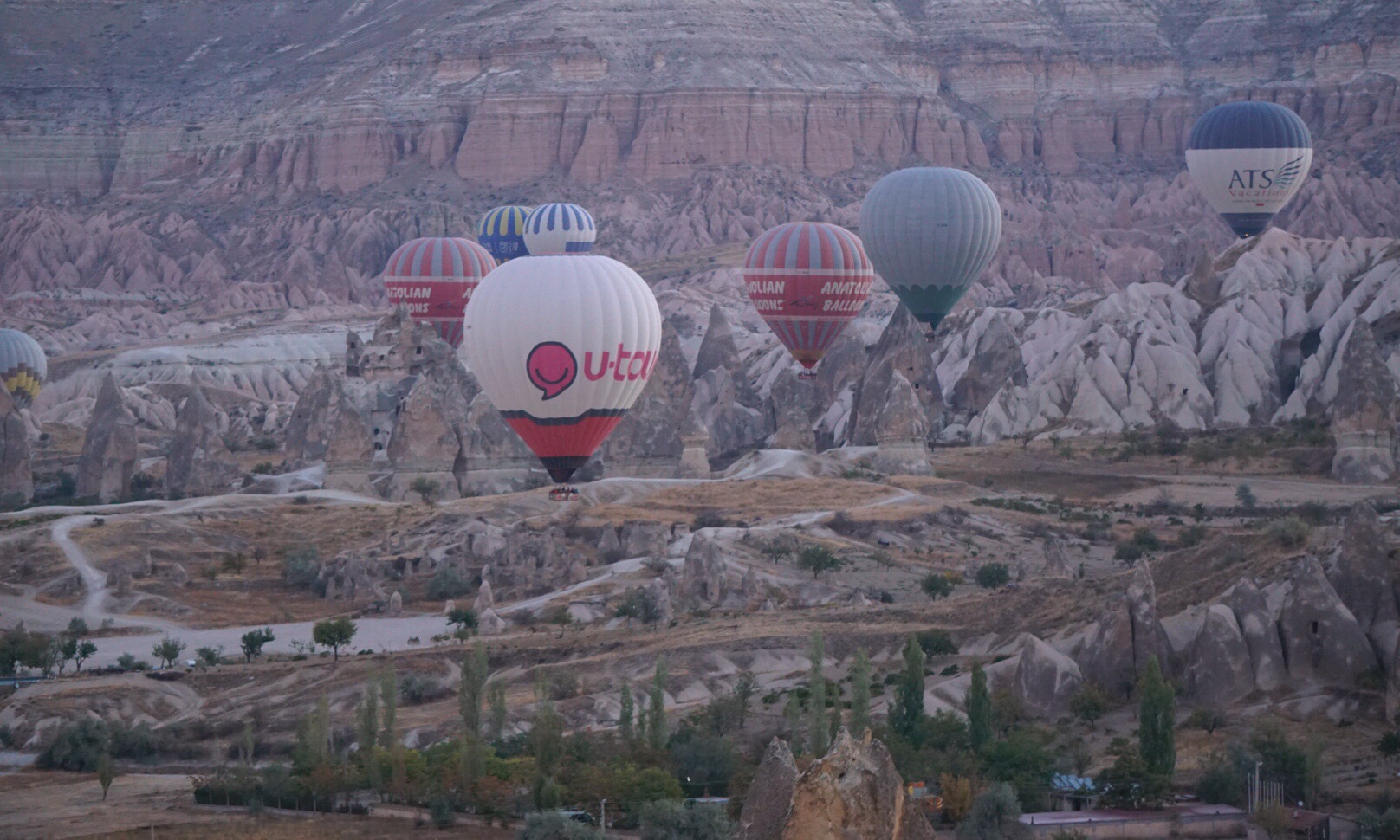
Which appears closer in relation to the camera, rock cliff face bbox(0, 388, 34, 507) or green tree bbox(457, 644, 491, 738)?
green tree bbox(457, 644, 491, 738)

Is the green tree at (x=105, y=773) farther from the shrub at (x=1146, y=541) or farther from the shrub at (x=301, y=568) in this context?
the shrub at (x=1146, y=541)

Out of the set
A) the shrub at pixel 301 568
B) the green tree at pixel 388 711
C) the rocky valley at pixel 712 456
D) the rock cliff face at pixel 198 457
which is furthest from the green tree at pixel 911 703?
the rock cliff face at pixel 198 457

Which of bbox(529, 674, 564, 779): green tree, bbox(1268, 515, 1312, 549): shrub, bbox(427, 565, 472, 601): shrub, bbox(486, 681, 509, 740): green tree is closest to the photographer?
bbox(529, 674, 564, 779): green tree

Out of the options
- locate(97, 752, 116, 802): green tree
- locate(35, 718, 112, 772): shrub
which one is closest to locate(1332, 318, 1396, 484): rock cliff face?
locate(35, 718, 112, 772): shrub

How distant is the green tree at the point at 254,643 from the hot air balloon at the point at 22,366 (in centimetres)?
4330

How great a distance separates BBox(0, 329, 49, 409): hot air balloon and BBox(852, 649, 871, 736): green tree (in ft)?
189

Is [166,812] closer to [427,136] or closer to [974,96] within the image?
[427,136]

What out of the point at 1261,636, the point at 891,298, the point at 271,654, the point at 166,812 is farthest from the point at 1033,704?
the point at 891,298

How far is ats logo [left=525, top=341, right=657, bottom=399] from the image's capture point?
1902 inches

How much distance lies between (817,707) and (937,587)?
13.3 metres

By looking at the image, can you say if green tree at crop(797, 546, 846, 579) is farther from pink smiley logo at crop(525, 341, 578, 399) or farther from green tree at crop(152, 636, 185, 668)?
green tree at crop(152, 636, 185, 668)

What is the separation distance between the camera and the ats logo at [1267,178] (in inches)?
3310

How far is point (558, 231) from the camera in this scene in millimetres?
85625

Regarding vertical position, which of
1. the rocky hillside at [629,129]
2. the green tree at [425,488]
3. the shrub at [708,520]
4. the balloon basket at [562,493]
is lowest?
the shrub at [708,520]
